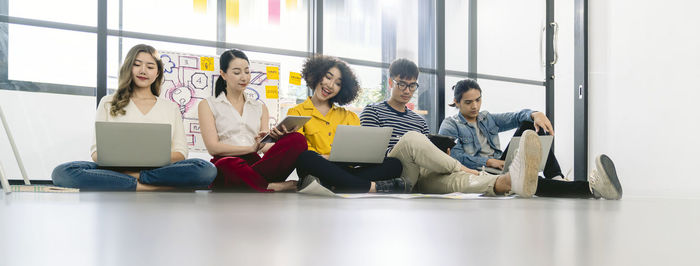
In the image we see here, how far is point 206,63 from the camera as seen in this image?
2830 mm

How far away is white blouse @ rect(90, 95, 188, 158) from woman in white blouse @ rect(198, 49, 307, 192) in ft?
0.35

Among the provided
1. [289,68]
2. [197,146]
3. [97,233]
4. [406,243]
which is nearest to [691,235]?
[406,243]

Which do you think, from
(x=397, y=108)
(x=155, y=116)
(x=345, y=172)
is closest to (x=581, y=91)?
(x=397, y=108)

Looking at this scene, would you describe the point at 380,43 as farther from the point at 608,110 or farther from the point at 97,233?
the point at 97,233

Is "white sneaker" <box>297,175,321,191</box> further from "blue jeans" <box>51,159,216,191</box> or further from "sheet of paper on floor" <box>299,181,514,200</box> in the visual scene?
"blue jeans" <box>51,159,216,191</box>

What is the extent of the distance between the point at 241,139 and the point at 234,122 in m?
0.09

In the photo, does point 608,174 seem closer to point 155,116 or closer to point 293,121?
point 293,121

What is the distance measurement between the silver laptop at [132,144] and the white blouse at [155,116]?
282 millimetres

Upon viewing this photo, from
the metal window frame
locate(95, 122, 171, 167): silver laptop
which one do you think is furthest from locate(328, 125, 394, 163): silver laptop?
the metal window frame

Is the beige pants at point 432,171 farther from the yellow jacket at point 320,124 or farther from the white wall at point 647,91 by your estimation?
the white wall at point 647,91

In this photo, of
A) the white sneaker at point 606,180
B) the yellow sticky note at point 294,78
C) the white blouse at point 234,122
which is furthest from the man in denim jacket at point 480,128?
the yellow sticky note at point 294,78

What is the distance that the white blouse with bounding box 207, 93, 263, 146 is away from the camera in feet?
7.52

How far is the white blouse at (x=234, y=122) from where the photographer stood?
229 centimetres

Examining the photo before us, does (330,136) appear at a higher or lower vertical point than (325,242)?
higher
